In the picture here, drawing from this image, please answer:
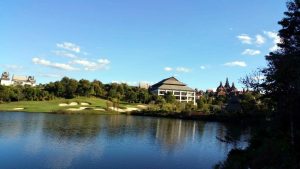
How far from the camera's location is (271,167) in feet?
64.7

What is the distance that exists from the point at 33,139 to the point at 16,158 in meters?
12.1

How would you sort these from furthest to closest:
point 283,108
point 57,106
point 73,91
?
point 73,91 → point 57,106 → point 283,108

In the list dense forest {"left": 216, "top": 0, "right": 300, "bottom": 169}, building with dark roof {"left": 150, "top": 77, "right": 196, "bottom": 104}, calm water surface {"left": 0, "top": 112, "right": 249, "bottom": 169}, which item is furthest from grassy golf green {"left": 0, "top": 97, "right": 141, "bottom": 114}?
dense forest {"left": 216, "top": 0, "right": 300, "bottom": 169}

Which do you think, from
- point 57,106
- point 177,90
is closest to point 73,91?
point 57,106

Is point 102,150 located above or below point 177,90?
below

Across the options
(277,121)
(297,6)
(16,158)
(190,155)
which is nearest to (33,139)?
(16,158)

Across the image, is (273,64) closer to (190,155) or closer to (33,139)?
(190,155)

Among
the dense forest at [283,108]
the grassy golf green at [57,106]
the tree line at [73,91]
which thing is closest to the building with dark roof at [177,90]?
the tree line at [73,91]

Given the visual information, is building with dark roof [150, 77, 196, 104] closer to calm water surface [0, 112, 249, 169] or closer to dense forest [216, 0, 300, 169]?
calm water surface [0, 112, 249, 169]

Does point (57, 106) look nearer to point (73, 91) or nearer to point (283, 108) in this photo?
point (73, 91)

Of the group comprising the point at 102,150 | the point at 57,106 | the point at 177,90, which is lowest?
the point at 102,150

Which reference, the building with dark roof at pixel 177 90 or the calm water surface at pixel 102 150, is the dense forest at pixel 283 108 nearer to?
the calm water surface at pixel 102 150

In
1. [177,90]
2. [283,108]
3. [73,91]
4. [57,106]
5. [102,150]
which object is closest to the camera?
[283,108]

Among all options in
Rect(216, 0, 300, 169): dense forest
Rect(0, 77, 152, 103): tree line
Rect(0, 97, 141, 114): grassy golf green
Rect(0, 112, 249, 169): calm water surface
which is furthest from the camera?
Rect(0, 77, 152, 103): tree line
